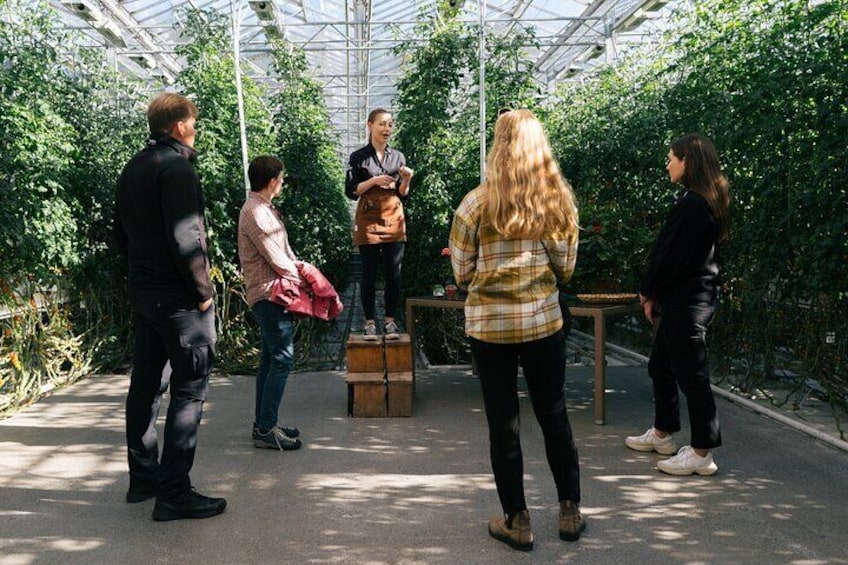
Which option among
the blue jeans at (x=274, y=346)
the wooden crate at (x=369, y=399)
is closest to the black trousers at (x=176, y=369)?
the blue jeans at (x=274, y=346)

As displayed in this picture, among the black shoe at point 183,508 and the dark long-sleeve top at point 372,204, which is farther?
the dark long-sleeve top at point 372,204

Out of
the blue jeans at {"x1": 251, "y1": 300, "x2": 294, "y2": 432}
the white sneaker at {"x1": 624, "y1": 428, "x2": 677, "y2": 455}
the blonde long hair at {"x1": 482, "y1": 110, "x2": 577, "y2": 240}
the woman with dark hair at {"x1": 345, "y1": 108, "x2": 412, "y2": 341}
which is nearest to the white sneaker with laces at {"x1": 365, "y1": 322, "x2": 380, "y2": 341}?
the woman with dark hair at {"x1": 345, "y1": 108, "x2": 412, "y2": 341}

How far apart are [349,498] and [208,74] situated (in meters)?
4.20

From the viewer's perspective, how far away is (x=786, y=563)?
2.62m

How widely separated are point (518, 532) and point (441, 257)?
366 centimetres

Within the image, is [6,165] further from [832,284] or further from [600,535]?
[832,284]

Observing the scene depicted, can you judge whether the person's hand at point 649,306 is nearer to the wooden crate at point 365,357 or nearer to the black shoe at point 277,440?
the wooden crate at point 365,357

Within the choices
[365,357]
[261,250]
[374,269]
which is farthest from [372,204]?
[261,250]

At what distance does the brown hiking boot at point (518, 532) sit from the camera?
107 inches

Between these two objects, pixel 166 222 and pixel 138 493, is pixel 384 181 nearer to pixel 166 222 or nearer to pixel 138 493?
pixel 166 222

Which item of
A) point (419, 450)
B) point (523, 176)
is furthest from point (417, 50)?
point (523, 176)

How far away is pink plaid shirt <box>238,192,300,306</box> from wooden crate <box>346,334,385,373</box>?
3.25 feet

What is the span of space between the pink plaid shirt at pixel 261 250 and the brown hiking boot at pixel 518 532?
66.4 inches

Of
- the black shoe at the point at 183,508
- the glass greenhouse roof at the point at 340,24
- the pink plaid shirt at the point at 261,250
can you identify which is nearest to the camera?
the black shoe at the point at 183,508
